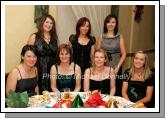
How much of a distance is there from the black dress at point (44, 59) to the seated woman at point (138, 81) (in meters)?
0.36

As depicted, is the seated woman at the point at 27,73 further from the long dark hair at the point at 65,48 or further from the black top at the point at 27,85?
the long dark hair at the point at 65,48

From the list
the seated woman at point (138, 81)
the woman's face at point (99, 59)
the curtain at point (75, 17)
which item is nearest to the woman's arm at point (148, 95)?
the seated woman at point (138, 81)

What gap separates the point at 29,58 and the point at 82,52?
0.26m

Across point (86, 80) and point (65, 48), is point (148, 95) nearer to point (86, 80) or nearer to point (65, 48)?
point (86, 80)

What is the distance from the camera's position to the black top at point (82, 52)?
1862 millimetres

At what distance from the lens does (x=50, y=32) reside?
1.89m

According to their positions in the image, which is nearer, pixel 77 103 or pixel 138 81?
pixel 77 103

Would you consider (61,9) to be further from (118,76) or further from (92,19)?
(118,76)

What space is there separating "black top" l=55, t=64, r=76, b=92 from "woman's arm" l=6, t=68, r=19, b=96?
0.64 ft

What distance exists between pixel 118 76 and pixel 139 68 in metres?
0.11

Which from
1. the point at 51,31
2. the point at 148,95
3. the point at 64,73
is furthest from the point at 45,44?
the point at 148,95

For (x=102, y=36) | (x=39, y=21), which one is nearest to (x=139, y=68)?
(x=102, y=36)

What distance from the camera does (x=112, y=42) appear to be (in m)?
1.92

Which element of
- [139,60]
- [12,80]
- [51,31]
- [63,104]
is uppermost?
[51,31]
